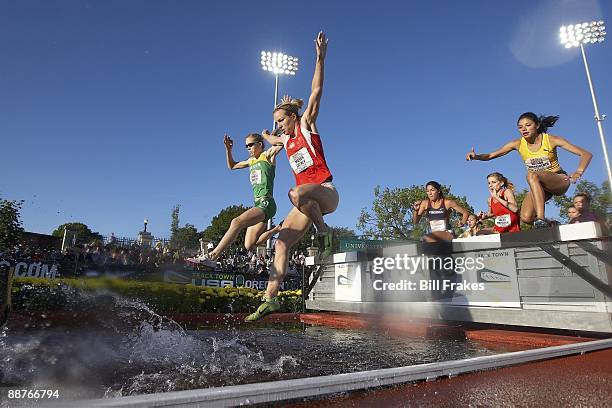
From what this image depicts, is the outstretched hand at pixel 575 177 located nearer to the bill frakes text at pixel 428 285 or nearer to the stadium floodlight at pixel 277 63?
the bill frakes text at pixel 428 285

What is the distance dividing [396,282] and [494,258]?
2.11 metres

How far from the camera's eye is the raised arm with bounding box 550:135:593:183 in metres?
4.67

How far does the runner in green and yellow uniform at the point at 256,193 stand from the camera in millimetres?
4801

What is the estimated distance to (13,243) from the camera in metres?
30.0

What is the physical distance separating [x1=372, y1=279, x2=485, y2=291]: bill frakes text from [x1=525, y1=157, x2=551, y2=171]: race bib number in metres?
2.06

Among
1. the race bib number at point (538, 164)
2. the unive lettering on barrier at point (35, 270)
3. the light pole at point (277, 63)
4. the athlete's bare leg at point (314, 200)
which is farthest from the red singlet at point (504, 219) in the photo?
the light pole at point (277, 63)

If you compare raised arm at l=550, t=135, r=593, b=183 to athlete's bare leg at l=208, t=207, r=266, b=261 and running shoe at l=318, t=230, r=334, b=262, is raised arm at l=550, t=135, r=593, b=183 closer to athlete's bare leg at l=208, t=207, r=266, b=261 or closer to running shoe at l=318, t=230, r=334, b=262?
running shoe at l=318, t=230, r=334, b=262

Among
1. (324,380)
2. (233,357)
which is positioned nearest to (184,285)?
(233,357)

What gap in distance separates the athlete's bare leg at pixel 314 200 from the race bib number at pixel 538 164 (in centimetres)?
315

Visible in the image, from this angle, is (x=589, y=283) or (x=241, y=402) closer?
(x=241, y=402)

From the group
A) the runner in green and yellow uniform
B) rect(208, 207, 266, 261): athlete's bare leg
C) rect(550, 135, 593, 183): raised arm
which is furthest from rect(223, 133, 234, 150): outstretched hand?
rect(550, 135, 593, 183): raised arm

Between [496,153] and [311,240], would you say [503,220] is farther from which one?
[311,240]

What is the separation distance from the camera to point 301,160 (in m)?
4.14

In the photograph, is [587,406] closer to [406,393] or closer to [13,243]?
[406,393]
